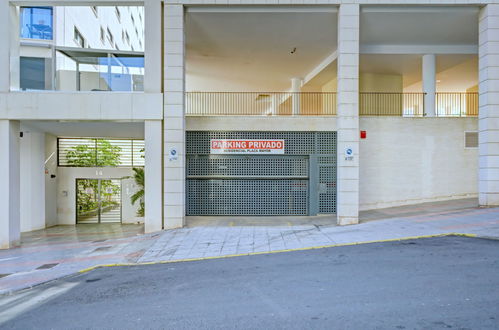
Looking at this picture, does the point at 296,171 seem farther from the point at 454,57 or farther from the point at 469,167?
the point at 454,57

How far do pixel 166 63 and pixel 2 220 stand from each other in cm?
723

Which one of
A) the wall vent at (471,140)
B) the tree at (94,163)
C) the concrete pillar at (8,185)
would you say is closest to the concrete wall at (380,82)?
the wall vent at (471,140)

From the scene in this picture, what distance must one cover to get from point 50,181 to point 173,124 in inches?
321

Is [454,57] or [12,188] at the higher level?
[454,57]

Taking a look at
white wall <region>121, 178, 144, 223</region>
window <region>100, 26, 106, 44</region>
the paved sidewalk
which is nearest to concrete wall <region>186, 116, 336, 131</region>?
the paved sidewalk

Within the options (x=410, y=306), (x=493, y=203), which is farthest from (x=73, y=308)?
(x=493, y=203)

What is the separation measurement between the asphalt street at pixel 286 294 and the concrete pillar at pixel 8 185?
18.8ft

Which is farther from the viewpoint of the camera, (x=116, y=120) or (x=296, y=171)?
(x=296, y=171)

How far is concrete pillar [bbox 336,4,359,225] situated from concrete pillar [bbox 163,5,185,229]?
5.34 meters

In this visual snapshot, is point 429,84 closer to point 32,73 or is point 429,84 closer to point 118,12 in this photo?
point 32,73

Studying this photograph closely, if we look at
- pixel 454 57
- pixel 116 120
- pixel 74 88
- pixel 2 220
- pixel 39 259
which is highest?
pixel 454 57

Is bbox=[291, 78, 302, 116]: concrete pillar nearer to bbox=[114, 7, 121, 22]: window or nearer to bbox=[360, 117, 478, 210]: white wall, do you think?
bbox=[360, 117, 478, 210]: white wall

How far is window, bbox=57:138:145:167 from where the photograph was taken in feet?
58.0

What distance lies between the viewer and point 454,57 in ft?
57.2
